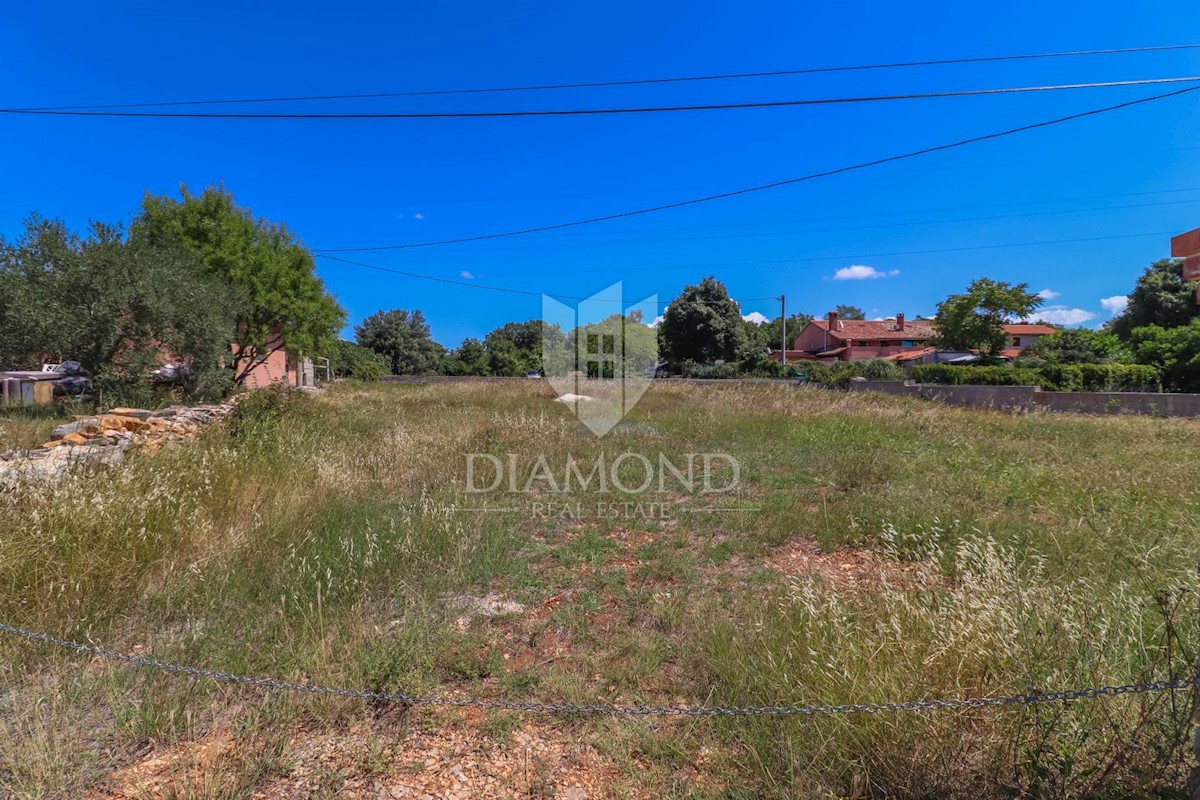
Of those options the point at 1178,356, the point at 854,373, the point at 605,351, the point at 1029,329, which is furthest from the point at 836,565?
the point at 1029,329

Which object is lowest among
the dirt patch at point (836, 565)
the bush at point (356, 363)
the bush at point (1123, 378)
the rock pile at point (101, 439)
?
the dirt patch at point (836, 565)

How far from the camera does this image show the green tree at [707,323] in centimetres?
2798

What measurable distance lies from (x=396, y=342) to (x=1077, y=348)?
38.9 meters

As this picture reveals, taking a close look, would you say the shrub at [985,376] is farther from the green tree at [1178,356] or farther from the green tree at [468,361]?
the green tree at [468,361]

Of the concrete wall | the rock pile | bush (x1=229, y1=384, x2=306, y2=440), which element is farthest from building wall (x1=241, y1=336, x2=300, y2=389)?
the concrete wall

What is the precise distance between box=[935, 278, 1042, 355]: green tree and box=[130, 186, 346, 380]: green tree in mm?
27087

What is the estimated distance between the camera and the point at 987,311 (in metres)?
21.2

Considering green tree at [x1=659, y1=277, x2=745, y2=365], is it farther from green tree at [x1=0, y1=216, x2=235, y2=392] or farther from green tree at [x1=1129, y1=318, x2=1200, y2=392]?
green tree at [x1=0, y1=216, x2=235, y2=392]

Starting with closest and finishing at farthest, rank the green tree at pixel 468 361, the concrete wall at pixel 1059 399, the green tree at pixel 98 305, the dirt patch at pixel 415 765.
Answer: the dirt patch at pixel 415 765 < the green tree at pixel 98 305 < the concrete wall at pixel 1059 399 < the green tree at pixel 468 361

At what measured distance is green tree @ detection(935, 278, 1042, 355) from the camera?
811 inches

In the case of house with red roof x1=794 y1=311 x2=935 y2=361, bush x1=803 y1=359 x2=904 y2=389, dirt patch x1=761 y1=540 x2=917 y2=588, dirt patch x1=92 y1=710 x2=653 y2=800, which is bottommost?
dirt patch x1=92 y1=710 x2=653 y2=800

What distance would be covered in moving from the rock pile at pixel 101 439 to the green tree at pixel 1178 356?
70.4 feet

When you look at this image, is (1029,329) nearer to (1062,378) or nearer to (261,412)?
(1062,378)

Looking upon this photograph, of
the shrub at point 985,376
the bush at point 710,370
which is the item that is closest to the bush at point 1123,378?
the shrub at point 985,376
